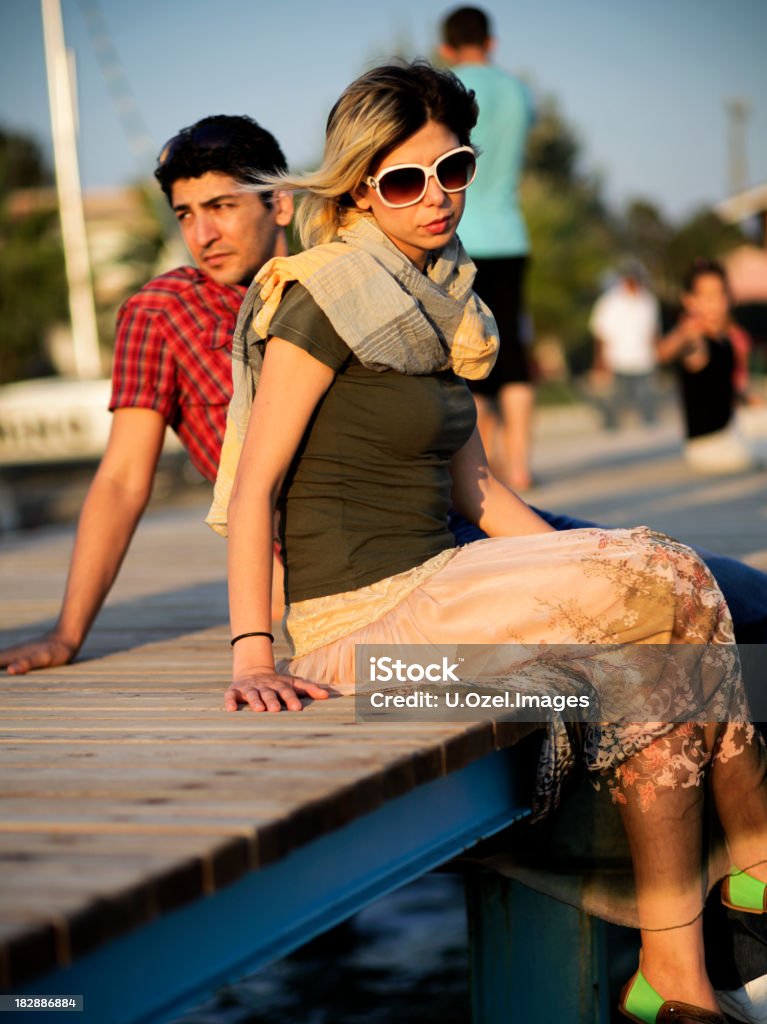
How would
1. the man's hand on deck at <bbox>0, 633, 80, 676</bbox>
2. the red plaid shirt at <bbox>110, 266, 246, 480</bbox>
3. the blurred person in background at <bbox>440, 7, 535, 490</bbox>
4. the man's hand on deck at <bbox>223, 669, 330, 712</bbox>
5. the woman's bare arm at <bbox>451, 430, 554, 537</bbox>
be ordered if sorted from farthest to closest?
the blurred person in background at <bbox>440, 7, 535, 490</bbox>
the red plaid shirt at <bbox>110, 266, 246, 480</bbox>
the man's hand on deck at <bbox>0, 633, 80, 676</bbox>
the woman's bare arm at <bbox>451, 430, 554, 537</bbox>
the man's hand on deck at <bbox>223, 669, 330, 712</bbox>

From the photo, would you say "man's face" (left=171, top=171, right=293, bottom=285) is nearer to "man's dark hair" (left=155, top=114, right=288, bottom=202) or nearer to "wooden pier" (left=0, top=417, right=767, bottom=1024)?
"man's dark hair" (left=155, top=114, right=288, bottom=202)

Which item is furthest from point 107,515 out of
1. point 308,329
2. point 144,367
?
point 308,329

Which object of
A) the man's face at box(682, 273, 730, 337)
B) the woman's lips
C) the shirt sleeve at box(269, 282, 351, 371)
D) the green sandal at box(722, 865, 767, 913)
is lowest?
the green sandal at box(722, 865, 767, 913)

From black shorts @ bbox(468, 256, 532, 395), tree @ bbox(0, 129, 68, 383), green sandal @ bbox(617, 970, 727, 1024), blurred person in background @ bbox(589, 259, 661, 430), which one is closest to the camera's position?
green sandal @ bbox(617, 970, 727, 1024)

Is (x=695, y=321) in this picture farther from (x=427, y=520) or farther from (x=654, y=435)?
(x=427, y=520)

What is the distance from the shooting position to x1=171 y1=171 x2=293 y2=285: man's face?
3.59 m

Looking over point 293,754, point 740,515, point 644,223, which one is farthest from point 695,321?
point 644,223

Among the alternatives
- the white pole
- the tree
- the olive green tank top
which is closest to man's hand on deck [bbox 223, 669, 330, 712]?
the olive green tank top

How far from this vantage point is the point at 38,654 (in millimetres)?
3590

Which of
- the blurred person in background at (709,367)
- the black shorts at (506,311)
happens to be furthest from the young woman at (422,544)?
the blurred person in background at (709,367)

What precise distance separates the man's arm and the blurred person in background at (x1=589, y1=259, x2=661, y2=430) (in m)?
13.6

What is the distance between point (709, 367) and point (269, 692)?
23.3 ft

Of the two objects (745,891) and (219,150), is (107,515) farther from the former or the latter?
(745,891)

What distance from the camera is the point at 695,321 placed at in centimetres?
952
